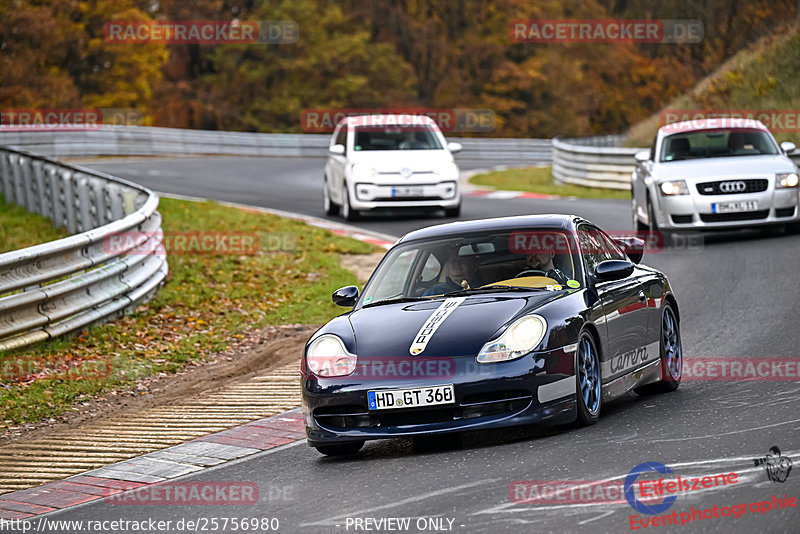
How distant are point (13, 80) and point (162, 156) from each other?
1006cm

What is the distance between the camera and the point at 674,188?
16906mm

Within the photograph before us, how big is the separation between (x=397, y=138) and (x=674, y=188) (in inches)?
263

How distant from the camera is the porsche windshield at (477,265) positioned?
8195mm

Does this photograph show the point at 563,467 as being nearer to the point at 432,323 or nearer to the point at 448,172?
the point at 432,323

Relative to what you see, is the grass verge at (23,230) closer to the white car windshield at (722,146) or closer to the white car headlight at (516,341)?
the white car windshield at (722,146)

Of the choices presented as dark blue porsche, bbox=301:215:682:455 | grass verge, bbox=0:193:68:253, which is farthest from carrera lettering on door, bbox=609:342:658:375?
grass verge, bbox=0:193:68:253

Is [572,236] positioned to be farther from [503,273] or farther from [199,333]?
[199,333]

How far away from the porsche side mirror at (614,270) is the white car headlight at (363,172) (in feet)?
44.5

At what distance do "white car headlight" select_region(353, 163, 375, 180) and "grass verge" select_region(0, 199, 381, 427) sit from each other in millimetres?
1517

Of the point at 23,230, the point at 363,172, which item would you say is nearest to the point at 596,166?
the point at 363,172

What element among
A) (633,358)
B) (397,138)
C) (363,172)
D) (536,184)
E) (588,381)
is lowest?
(536,184)

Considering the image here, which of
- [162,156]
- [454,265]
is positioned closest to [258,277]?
[454,265]

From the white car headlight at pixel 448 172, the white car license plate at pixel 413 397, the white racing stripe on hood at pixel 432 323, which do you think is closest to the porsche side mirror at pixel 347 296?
the white racing stripe on hood at pixel 432 323

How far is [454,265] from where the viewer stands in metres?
8.40
